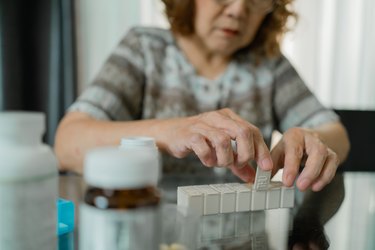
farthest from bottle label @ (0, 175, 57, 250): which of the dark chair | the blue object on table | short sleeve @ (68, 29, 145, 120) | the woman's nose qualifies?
the dark chair

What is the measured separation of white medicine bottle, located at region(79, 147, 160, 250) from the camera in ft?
0.85

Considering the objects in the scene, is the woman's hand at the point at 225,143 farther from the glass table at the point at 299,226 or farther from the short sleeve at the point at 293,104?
the short sleeve at the point at 293,104

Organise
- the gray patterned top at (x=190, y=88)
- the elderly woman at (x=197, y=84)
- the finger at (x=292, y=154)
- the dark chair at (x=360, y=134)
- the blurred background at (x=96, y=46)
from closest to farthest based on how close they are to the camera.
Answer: the finger at (x=292, y=154) < the elderly woman at (x=197, y=84) < the gray patterned top at (x=190, y=88) < the dark chair at (x=360, y=134) < the blurred background at (x=96, y=46)

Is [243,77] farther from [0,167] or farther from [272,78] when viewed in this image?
[0,167]

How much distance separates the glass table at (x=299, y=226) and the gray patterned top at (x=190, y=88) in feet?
1.22

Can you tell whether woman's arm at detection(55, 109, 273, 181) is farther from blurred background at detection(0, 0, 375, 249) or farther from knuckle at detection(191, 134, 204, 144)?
blurred background at detection(0, 0, 375, 249)

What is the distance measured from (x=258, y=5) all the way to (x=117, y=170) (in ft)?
2.83

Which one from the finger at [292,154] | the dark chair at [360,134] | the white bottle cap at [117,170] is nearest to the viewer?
the white bottle cap at [117,170]

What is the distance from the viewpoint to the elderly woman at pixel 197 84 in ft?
3.00

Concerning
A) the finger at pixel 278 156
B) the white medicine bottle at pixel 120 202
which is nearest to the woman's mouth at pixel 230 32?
the finger at pixel 278 156

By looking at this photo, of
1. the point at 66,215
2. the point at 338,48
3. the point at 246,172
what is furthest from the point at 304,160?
the point at 338,48

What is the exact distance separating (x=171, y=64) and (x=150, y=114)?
150 mm

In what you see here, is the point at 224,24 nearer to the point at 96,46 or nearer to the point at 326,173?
the point at 326,173

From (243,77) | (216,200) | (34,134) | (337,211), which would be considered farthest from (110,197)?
(243,77)
